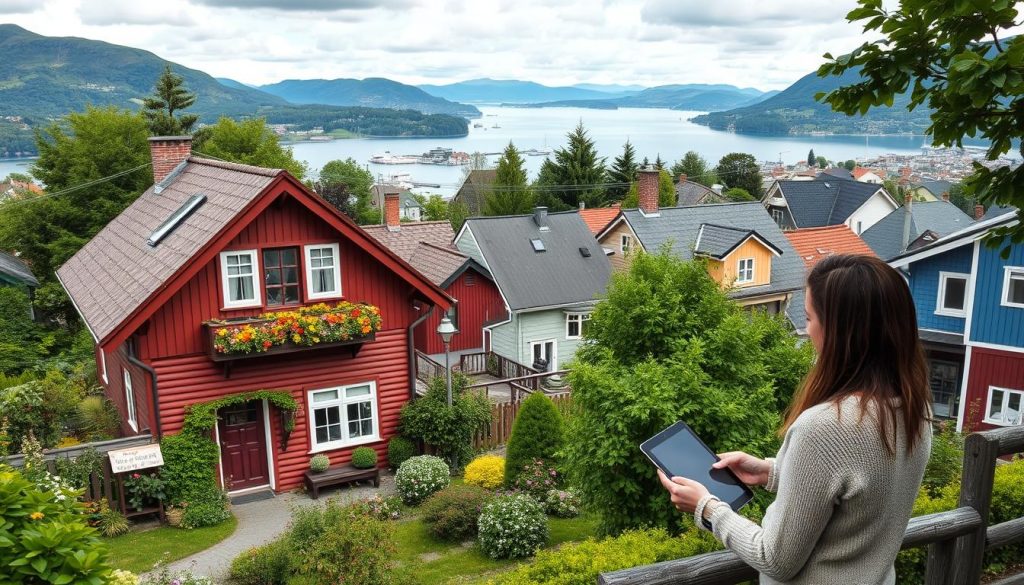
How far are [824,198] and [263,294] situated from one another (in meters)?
63.7

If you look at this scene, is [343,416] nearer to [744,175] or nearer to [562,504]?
[562,504]

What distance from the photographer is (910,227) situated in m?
55.6

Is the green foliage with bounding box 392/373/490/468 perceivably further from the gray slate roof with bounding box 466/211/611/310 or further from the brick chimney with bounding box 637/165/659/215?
the brick chimney with bounding box 637/165/659/215

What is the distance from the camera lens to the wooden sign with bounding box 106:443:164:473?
1631 centimetres

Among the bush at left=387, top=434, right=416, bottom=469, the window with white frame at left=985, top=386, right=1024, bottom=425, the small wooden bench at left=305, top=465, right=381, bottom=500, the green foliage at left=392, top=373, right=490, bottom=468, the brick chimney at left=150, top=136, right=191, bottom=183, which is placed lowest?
the window with white frame at left=985, top=386, right=1024, bottom=425

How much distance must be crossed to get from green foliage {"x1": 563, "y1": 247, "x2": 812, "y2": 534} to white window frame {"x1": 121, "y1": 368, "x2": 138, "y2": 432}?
12.2 meters

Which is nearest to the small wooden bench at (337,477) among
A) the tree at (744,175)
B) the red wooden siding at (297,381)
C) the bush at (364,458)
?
the bush at (364,458)

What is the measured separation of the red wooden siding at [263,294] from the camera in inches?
677

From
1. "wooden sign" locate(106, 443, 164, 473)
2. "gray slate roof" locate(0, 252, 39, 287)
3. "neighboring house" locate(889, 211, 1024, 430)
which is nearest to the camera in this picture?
"wooden sign" locate(106, 443, 164, 473)

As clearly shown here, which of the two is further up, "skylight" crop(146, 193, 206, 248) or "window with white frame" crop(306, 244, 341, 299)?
"skylight" crop(146, 193, 206, 248)

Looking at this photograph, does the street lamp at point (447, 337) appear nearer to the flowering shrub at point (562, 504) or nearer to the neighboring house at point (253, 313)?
the neighboring house at point (253, 313)

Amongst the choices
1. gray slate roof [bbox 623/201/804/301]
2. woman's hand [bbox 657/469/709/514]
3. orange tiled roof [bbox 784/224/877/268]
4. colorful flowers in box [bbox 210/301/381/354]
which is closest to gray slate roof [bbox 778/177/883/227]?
orange tiled roof [bbox 784/224/877/268]

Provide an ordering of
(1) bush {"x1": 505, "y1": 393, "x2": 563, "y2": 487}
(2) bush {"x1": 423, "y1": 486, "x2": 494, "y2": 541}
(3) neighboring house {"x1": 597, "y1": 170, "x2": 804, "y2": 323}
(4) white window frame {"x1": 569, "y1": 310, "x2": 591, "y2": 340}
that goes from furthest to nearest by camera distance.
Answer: (3) neighboring house {"x1": 597, "y1": 170, "x2": 804, "y2": 323}
(4) white window frame {"x1": 569, "y1": 310, "x2": 591, "y2": 340}
(1) bush {"x1": 505, "y1": 393, "x2": 563, "y2": 487}
(2) bush {"x1": 423, "y1": 486, "x2": 494, "y2": 541}

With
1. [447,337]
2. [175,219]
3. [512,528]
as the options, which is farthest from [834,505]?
[175,219]
